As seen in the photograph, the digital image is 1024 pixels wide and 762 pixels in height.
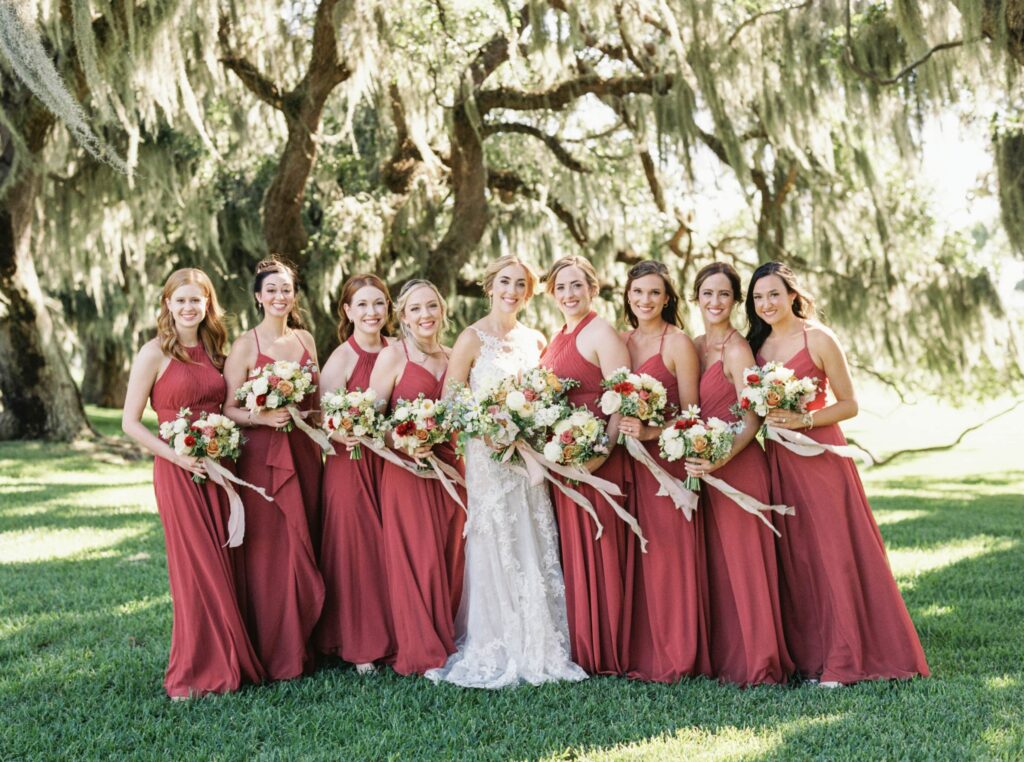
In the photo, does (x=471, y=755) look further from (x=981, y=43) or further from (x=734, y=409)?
(x=981, y=43)

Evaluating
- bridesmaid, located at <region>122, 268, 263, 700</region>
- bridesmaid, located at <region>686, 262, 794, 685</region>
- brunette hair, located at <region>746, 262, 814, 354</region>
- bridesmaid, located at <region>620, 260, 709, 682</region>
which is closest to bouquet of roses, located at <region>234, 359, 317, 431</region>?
bridesmaid, located at <region>122, 268, 263, 700</region>

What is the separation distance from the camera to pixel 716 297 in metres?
4.84

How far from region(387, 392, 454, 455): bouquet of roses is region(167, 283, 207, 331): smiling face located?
Answer: 1.06 meters

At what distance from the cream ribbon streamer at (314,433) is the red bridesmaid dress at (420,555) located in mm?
316

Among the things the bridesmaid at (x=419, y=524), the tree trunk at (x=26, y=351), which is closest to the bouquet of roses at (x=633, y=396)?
the bridesmaid at (x=419, y=524)

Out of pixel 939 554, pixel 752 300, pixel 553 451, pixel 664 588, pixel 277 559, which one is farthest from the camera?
pixel 939 554

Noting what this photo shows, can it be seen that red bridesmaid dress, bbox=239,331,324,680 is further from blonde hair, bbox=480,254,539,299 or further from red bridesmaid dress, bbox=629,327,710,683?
red bridesmaid dress, bbox=629,327,710,683

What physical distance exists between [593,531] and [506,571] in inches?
18.3

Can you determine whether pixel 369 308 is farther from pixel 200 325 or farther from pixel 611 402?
pixel 611 402

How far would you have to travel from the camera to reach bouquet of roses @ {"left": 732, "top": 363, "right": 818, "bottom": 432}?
4402mm

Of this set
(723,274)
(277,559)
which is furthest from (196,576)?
(723,274)

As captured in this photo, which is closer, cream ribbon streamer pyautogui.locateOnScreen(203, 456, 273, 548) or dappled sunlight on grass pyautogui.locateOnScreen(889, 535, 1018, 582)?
cream ribbon streamer pyautogui.locateOnScreen(203, 456, 273, 548)

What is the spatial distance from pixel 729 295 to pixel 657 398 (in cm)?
70

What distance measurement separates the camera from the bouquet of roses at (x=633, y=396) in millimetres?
4492
